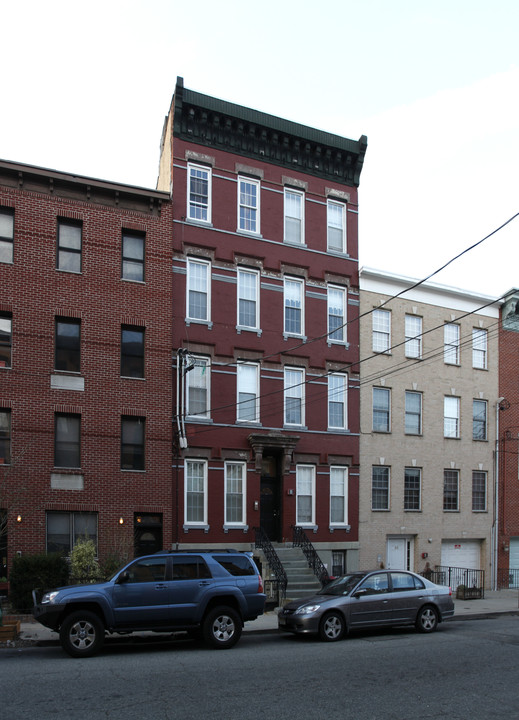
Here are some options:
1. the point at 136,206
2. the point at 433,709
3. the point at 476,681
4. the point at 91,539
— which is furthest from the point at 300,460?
the point at 433,709

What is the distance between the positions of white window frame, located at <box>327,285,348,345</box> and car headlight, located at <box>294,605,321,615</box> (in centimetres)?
1309

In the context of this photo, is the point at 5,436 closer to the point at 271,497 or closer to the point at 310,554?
the point at 271,497

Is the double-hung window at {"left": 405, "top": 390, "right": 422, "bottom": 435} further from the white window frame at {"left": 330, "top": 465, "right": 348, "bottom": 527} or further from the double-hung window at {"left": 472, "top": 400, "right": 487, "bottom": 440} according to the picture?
the white window frame at {"left": 330, "top": 465, "right": 348, "bottom": 527}

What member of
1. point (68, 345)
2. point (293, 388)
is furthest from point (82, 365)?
point (293, 388)

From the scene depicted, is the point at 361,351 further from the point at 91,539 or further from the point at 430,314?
the point at 91,539

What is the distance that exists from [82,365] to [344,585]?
1051 cm

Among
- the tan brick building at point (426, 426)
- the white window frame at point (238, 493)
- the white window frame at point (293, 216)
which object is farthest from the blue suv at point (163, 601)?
the white window frame at point (293, 216)

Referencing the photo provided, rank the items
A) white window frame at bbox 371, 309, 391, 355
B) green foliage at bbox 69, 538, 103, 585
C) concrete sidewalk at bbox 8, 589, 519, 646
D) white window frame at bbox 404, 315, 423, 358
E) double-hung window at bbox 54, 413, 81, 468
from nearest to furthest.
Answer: concrete sidewalk at bbox 8, 589, 519, 646 → green foliage at bbox 69, 538, 103, 585 → double-hung window at bbox 54, 413, 81, 468 → white window frame at bbox 371, 309, 391, 355 → white window frame at bbox 404, 315, 423, 358

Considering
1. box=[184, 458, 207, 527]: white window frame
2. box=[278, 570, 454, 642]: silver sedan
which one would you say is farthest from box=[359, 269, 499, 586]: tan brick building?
box=[278, 570, 454, 642]: silver sedan

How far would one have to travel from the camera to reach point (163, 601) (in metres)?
14.4

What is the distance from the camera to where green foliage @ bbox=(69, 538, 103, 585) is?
1916 cm

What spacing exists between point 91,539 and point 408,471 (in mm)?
13069

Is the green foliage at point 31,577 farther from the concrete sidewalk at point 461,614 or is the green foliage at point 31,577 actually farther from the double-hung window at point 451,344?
the double-hung window at point 451,344

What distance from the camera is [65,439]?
22.1 m
